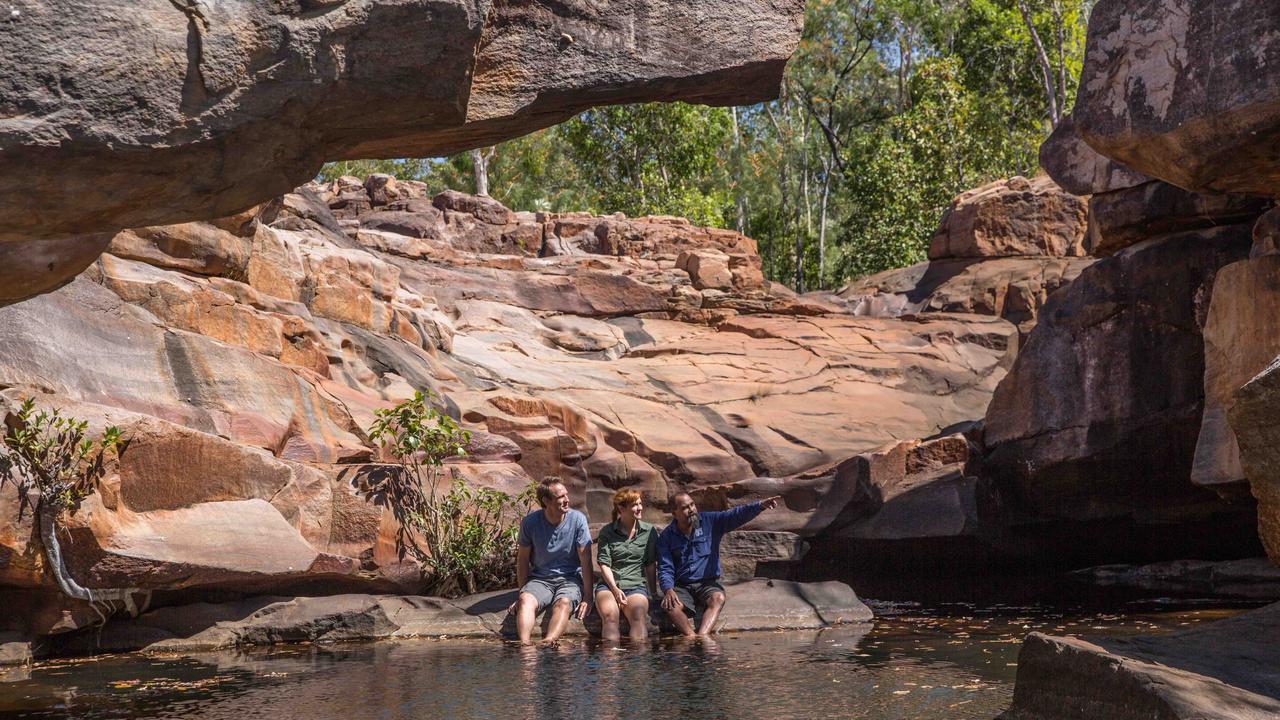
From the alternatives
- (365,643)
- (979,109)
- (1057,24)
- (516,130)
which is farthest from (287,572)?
(979,109)

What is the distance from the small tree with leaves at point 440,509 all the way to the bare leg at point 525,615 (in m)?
1.65

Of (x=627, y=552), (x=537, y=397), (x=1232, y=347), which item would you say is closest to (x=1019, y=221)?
(x=537, y=397)

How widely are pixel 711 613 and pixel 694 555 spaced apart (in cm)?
54

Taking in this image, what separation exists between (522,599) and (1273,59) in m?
6.37

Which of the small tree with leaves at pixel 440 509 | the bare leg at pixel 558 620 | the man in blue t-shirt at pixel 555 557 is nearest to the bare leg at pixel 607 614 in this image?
the man in blue t-shirt at pixel 555 557

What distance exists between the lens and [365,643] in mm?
9367

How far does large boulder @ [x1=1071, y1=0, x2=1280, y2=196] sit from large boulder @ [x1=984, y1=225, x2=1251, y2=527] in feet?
11.1

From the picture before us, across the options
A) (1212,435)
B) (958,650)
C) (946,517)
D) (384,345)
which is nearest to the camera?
(958,650)

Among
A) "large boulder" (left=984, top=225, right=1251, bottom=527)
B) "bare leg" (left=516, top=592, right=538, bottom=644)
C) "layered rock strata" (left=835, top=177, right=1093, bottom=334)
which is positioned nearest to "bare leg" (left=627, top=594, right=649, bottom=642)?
"bare leg" (left=516, top=592, right=538, bottom=644)

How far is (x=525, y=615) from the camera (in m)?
9.25

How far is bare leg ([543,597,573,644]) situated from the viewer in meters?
9.33

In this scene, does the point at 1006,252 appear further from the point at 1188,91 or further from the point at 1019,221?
the point at 1188,91

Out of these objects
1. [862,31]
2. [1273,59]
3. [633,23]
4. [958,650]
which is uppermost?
[862,31]

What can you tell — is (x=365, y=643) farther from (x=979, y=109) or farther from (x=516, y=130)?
(x=979, y=109)
